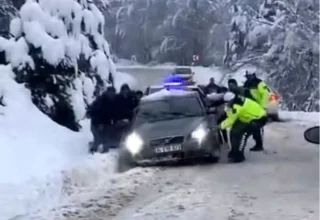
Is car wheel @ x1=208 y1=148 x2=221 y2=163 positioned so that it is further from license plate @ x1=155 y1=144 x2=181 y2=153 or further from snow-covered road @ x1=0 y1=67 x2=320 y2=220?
license plate @ x1=155 y1=144 x2=181 y2=153

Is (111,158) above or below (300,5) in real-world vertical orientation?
below

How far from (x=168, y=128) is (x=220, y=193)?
4.03 metres

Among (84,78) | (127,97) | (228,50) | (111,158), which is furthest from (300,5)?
(111,158)

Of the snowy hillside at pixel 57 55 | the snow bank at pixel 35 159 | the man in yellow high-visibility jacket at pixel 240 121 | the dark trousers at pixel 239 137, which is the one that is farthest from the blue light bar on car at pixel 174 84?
the dark trousers at pixel 239 137

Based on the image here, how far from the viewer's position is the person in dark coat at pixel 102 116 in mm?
19297

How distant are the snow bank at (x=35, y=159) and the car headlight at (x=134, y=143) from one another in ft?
2.04

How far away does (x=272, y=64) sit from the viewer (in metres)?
43.2

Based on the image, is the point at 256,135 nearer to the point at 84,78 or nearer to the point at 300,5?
the point at 84,78

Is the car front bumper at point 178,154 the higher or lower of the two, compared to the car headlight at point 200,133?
lower

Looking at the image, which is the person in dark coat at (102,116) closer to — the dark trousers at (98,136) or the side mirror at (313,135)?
the dark trousers at (98,136)

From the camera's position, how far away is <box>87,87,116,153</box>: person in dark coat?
1930 centimetres

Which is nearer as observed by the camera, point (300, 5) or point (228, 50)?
point (300, 5)

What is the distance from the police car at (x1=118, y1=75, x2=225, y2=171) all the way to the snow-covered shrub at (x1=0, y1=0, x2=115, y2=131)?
431 centimetres

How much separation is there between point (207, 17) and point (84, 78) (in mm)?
64071
